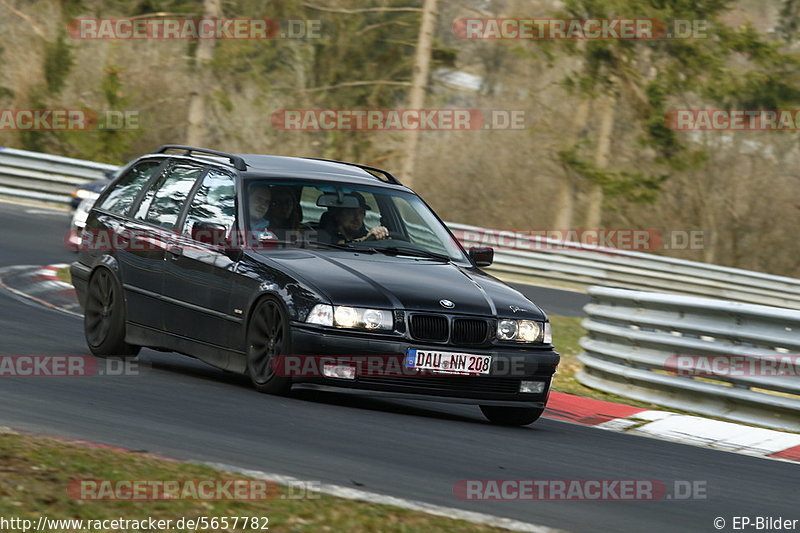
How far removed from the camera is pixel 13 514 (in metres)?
4.79

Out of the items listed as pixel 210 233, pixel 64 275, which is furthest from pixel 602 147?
pixel 210 233

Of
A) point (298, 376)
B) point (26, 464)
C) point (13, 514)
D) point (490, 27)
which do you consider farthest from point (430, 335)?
point (490, 27)

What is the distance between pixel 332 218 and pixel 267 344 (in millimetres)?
1168

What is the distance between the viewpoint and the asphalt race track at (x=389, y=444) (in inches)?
243

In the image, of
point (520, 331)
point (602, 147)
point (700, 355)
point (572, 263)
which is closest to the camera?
point (520, 331)

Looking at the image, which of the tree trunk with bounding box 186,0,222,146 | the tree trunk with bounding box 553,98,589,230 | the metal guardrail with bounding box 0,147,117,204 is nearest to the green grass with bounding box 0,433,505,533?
the metal guardrail with bounding box 0,147,117,204

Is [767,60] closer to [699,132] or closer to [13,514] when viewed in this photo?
[699,132]

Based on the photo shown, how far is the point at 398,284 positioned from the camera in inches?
331

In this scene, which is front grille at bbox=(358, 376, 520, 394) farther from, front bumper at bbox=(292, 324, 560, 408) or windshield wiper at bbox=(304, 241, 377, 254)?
windshield wiper at bbox=(304, 241, 377, 254)

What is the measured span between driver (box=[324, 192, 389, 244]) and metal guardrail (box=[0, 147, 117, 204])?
55.1 feet

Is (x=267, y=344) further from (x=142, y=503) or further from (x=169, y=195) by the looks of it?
(x=142, y=503)

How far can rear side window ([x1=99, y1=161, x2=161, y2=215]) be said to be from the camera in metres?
10.4

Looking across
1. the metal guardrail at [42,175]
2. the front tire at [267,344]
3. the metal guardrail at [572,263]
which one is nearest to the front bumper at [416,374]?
the front tire at [267,344]

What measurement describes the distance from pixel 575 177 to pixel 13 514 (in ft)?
114
